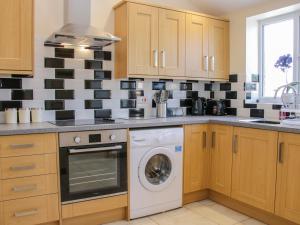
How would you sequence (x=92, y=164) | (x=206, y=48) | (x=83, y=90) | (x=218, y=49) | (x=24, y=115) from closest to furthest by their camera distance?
1. (x=92, y=164)
2. (x=24, y=115)
3. (x=83, y=90)
4. (x=206, y=48)
5. (x=218, y=49)

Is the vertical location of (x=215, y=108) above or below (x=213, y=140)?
above

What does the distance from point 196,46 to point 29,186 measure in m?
2.23

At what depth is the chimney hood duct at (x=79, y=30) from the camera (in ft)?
7.77

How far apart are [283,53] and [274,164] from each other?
141cm

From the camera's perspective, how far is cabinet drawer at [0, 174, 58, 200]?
2029mm

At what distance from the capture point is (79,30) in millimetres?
2371

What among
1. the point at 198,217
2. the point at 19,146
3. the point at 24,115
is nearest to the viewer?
the point at 19,146

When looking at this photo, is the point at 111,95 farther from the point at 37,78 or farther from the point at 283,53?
the point at 283,53

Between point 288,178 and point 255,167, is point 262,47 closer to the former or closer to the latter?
point 255,167

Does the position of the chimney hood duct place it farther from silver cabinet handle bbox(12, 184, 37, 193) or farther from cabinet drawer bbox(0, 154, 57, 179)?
silver cabinet handle bbox(12, 184, 37, 193)

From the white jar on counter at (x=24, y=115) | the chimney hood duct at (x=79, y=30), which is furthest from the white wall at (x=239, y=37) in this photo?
the white jar on counter at (x=24, y=115)

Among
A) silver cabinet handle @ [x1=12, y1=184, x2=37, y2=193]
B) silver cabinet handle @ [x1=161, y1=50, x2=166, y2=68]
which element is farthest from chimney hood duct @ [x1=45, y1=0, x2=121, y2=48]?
silver cabinet handle @ [x1=12, y1=184, x2=37, y2=193]

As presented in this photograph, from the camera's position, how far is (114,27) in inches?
117

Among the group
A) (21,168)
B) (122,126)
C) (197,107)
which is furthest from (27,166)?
(197,107)
